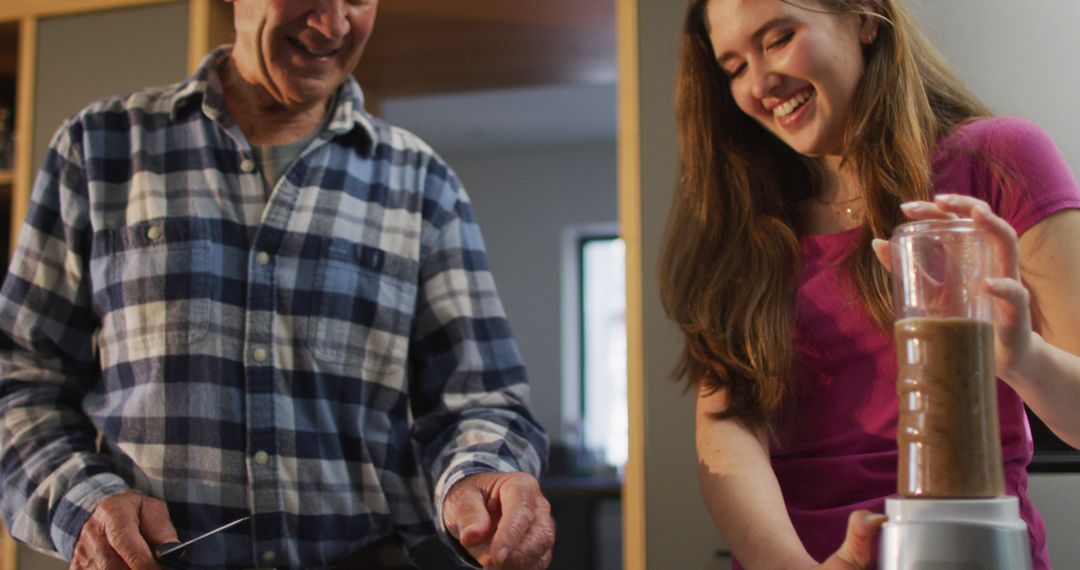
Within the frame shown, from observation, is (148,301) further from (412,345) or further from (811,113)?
(811,113)

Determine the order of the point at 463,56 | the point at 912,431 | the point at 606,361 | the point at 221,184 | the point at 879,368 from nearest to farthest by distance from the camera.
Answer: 1. the point at 912,431
2. the point at 879,368
3. the point at 221,184
4. the point at 463,56
5. the point at 606,361

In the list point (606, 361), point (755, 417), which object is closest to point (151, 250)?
point (755, 417)

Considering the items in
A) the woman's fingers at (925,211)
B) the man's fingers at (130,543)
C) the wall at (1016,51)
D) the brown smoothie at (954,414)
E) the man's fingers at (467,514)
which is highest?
the wall at (1016,51)

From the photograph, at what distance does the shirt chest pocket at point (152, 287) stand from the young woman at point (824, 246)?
1.64ft

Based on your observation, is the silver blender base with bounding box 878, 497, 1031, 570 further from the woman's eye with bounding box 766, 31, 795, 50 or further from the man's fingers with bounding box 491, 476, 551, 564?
the woman's eye with bounding box 766, 31, 795, 50

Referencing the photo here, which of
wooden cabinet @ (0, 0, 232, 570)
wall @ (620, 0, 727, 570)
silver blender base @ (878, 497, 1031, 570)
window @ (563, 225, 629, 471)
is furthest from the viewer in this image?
window @ (563, 225, 629, 471)

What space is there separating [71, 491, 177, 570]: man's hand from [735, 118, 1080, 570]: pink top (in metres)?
0.54

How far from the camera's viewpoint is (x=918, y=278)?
70cm

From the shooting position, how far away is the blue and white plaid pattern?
1081mm

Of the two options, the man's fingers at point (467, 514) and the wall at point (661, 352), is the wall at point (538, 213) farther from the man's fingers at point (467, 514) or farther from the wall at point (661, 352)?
the man's fingers at point (467, 514)

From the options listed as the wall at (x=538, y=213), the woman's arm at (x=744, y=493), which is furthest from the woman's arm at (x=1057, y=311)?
the wall at (x=538, y=213)

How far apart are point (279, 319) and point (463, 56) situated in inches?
28.7

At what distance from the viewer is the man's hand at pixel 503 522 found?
0.85 metres

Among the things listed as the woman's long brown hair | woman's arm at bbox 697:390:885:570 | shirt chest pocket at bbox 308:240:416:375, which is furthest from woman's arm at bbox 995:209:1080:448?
shirt chest pocket at bbox 308:240:416:375
